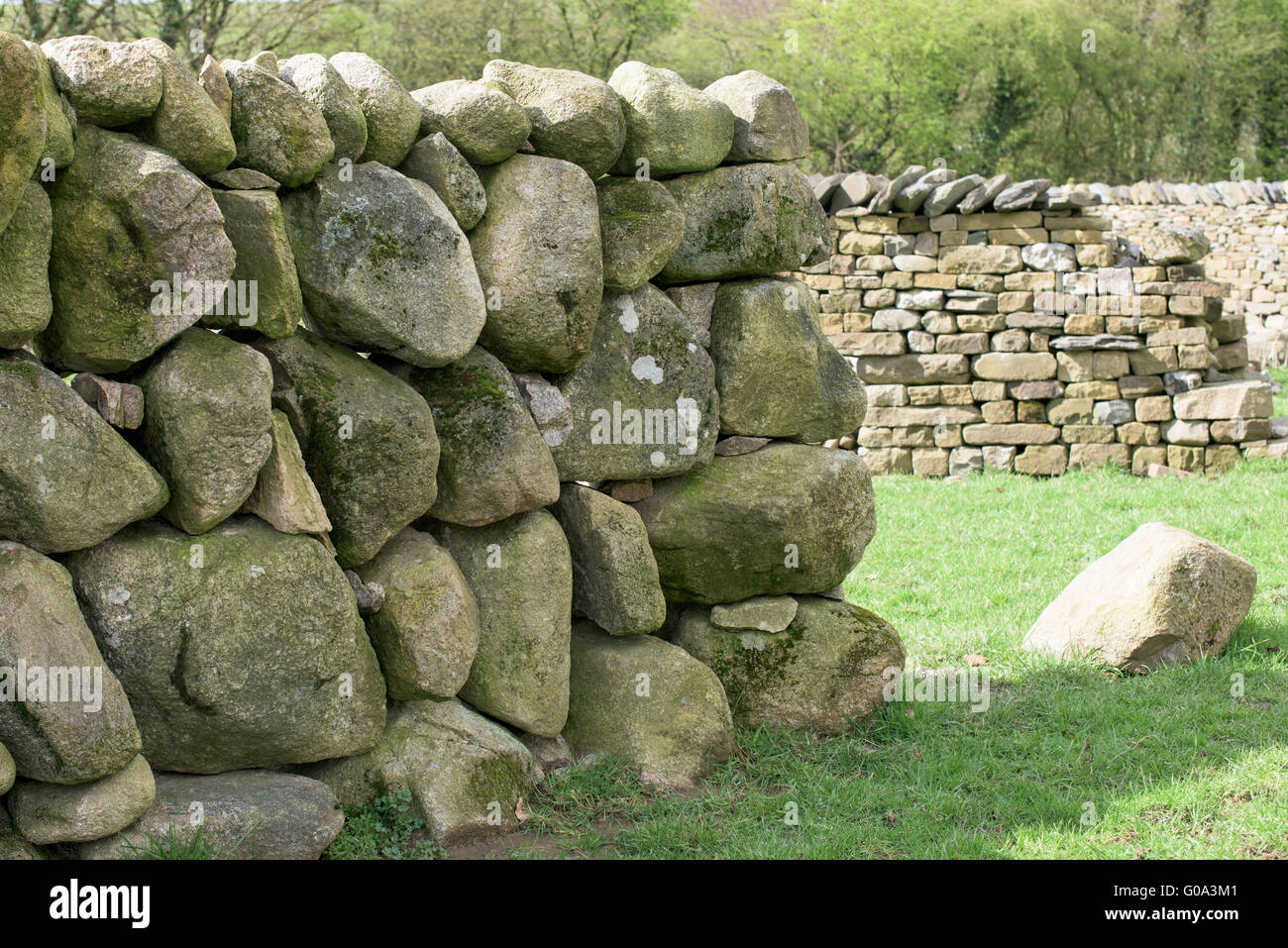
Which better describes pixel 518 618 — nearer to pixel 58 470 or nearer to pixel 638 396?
pixel 638 396

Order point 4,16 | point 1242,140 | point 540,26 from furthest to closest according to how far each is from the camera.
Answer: point 1242,140
point 540,26
point 4,16

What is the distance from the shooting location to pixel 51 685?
2551 millimetres

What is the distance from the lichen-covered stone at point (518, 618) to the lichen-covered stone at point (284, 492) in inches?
24.2

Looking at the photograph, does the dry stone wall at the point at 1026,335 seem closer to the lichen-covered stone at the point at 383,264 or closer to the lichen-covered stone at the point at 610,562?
the lichen-covered stone at the point at 610,562

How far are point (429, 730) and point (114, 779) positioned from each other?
881 mm

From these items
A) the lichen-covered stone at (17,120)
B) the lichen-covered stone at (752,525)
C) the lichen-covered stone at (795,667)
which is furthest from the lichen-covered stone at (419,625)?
the lichen-covered stone at (17,120)

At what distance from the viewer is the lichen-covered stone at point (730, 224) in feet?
13.1

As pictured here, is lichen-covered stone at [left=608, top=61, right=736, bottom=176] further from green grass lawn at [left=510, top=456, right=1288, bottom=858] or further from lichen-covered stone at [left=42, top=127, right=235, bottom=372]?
green grass lawn at [left=510, top=456, right=1288, bottom=858]

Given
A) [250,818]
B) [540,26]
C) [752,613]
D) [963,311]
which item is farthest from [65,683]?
[540,26]

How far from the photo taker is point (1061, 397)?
30.4 ft

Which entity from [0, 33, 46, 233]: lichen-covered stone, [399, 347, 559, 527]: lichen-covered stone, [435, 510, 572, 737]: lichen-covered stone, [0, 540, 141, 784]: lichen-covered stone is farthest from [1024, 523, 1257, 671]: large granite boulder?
[0, 33, 46, 233]: lichen-covered stone

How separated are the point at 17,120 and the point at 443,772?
1945 mm

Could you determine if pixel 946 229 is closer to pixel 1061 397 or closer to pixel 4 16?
pixel 1061 397

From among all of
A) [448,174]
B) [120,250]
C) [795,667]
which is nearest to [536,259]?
[448,174]
